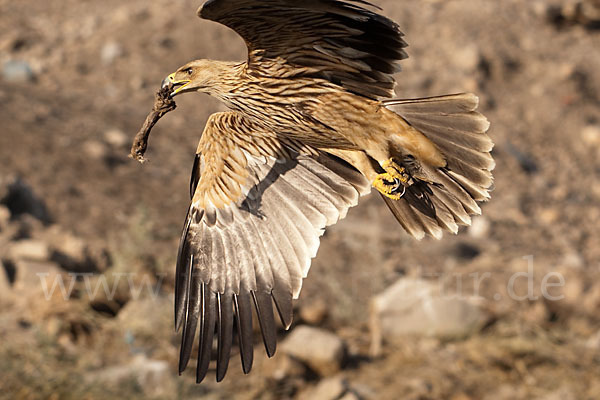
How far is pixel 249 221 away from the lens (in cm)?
458

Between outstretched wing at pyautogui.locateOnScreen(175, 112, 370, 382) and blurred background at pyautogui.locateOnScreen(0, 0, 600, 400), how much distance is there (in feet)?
4.23

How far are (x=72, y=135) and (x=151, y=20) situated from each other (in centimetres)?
313

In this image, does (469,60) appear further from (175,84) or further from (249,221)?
(175,84)

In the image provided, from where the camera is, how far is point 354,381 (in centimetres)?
599

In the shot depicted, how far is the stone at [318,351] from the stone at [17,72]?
5343 mm

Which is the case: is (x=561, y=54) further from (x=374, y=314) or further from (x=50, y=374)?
(x=50, y=374)

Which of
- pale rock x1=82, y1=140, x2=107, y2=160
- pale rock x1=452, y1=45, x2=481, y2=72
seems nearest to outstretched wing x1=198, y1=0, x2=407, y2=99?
pale rock x1=82, y1=140, x2=107, y2=160

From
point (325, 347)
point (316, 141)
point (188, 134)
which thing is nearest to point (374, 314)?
point (325, 347)

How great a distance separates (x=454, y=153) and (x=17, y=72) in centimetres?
710

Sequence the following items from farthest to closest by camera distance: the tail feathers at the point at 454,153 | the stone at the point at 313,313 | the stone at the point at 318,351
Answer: the stone at the point at 313,313, the stone at the point at 318,351, the tail feathers at the point at 454,153

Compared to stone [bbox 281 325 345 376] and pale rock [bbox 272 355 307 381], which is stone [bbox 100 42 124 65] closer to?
stone [bbox 281 325 345 376]

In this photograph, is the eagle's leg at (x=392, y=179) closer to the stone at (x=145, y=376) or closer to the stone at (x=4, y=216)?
the stone at (x=145, y=376)

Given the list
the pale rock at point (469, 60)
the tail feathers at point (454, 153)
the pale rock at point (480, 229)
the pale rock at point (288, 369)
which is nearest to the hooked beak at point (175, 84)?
the tail feathers at point (454, 153)

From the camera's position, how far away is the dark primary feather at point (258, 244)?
14.1 ft
